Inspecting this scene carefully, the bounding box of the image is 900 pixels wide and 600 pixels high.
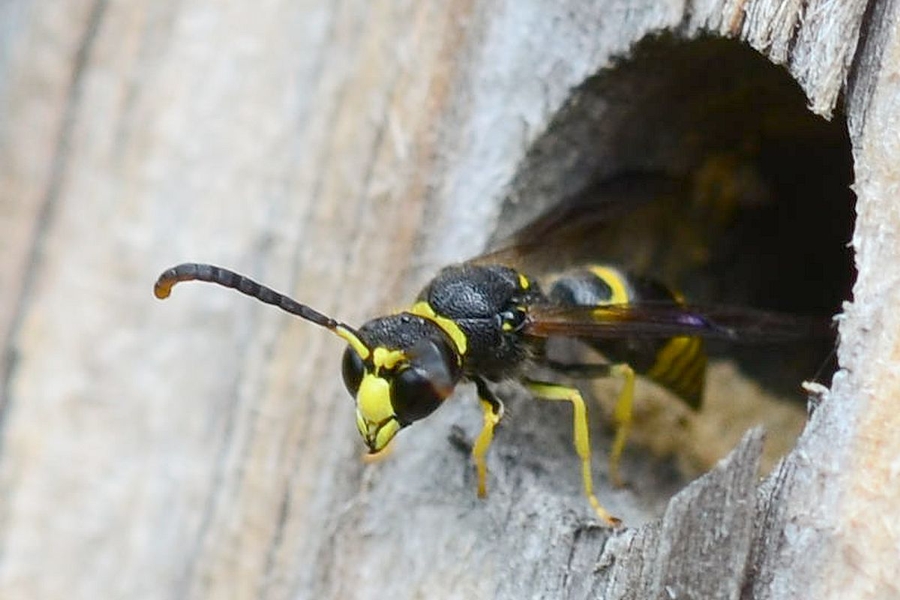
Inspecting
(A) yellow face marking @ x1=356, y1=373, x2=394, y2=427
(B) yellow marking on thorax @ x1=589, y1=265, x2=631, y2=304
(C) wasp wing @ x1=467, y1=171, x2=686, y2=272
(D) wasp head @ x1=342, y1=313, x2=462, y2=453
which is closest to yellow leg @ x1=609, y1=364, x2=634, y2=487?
(B) yellow marking on thorax @ x1=589, y1=265, x2=631, y2=304

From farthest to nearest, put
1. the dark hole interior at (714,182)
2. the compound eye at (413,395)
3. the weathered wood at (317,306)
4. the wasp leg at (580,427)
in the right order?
the dark hole interior at (714,182) → the wasp leg at (580,427) → the compound eye at (413,395) → the weathered wood at (317,306)

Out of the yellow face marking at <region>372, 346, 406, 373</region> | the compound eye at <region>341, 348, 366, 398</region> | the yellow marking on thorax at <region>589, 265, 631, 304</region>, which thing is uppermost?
the yellow marking on thorax at <region>589, 265, 631, 304</region>

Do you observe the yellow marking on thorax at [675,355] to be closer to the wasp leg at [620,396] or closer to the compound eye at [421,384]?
the wasp leg at [620,396]

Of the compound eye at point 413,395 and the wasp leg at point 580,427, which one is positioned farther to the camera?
the wasp leg at point 580,427

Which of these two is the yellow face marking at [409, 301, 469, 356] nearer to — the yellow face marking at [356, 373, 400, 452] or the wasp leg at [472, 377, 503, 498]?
the wasp leg at [472, 377, 503, 498]

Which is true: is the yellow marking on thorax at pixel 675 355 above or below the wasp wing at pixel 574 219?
below

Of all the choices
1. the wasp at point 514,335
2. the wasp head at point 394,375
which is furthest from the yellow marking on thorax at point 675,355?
the wasp head at point 394,375

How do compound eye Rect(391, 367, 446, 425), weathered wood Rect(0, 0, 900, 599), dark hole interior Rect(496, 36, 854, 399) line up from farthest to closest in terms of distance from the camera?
dark hole interior Rect(496, 36, 854, 399) < compound eye Rect(391, 367, 446, 425) < weathered wood Rect(0, 0, 900, 599)

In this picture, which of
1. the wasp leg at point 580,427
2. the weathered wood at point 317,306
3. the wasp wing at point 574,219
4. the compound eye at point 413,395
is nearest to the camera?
the weathered wood at point 317,306
